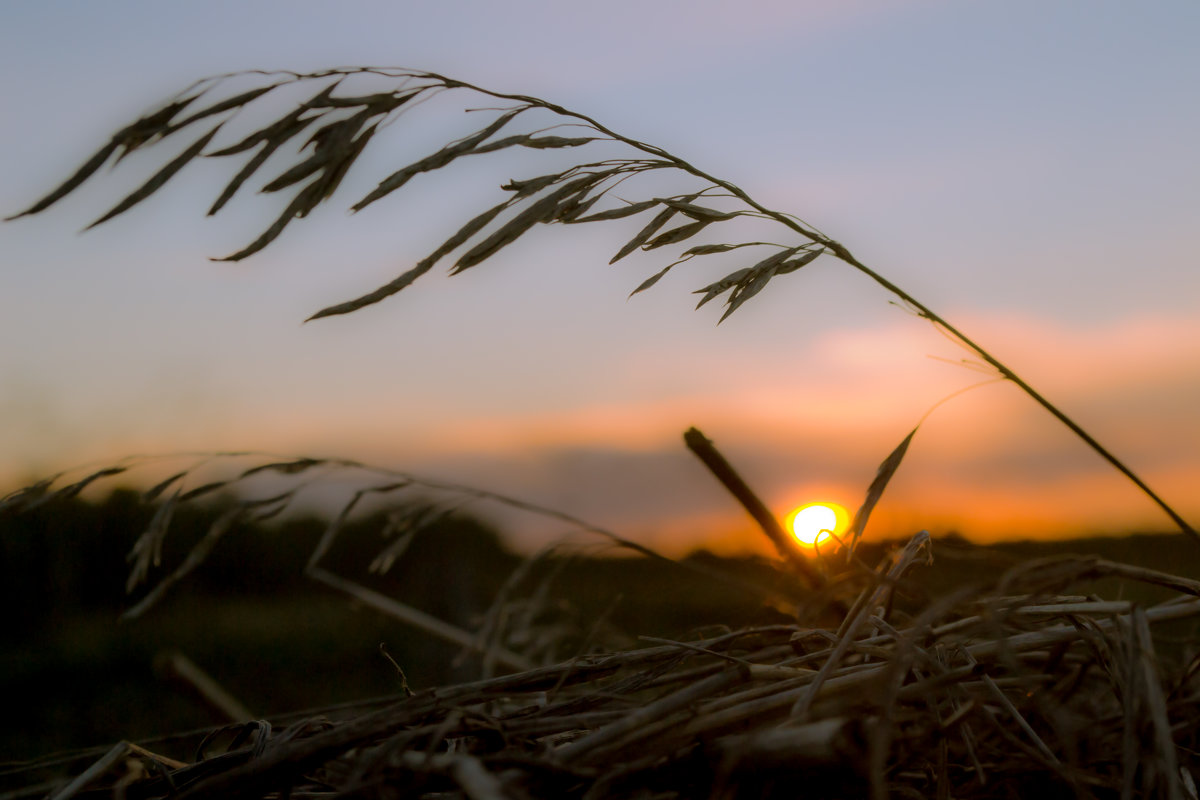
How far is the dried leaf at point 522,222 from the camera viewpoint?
2.63 feet

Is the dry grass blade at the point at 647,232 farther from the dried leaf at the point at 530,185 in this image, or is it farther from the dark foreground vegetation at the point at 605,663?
the dark foreground vegetation at the point at 605,663

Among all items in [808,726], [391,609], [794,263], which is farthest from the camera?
[391,609]

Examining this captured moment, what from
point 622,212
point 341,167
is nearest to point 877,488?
point 622,212

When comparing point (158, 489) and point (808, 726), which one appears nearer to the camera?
point (808, 726)

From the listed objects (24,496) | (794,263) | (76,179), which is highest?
(794,263)

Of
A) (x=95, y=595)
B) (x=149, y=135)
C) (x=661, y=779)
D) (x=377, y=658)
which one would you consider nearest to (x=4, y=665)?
(x=95, y=595)

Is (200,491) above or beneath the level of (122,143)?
beneath

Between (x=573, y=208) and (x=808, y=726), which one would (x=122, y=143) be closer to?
(x=573, y=208)

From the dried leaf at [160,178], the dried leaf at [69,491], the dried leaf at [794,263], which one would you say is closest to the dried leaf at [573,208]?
the dried leaf at [794,263]

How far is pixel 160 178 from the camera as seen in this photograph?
0.83m

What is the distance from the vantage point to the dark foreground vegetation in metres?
0.56

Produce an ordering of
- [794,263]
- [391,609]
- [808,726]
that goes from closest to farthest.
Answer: [808,726] < [794,263] < [391,609]

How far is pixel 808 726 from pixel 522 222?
1.74 ft

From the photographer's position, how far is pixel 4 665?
4.90m
